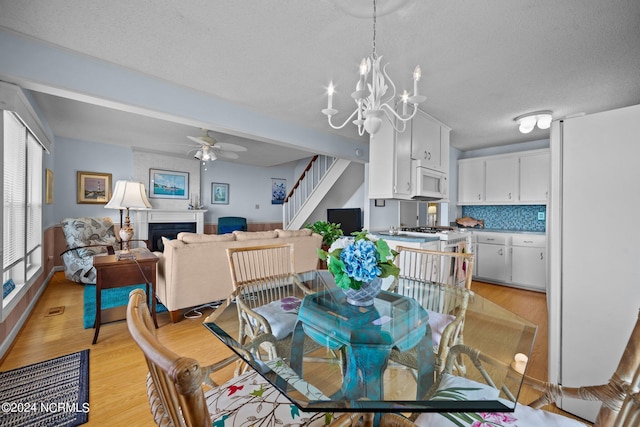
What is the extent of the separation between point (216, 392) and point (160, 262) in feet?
7.85

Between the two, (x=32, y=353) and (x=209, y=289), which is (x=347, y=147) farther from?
(x=32, y=353)

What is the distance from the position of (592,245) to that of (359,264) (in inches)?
55.5

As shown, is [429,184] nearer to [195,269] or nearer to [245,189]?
[195,269]

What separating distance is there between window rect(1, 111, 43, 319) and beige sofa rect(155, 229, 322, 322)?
3.69 ft

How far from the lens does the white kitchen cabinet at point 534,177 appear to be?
13.6ft

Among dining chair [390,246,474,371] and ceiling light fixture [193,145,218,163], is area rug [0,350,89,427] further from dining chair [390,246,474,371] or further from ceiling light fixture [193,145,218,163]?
ceiling light fixture [193,145,218,163]

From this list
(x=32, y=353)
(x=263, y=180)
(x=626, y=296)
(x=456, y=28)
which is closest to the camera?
(x=626, y=296)

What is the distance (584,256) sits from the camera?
1527 mm

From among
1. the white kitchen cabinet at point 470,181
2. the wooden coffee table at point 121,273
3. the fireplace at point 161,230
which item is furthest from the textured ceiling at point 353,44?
the fireplace at point 161,230

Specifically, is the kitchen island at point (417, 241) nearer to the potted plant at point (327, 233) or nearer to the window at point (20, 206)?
the potted plant at point (327, 233)

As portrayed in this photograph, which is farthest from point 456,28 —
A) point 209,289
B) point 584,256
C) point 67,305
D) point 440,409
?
point 67,305

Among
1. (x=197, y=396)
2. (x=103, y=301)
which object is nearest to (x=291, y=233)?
(x=103, y=301)

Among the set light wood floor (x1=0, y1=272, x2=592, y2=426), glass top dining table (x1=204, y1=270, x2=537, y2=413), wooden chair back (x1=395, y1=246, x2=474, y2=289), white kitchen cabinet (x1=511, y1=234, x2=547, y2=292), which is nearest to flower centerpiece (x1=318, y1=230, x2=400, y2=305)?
glass top dining table (x1=204, y1=270, x2=537, y2=413)

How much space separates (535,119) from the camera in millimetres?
3330
